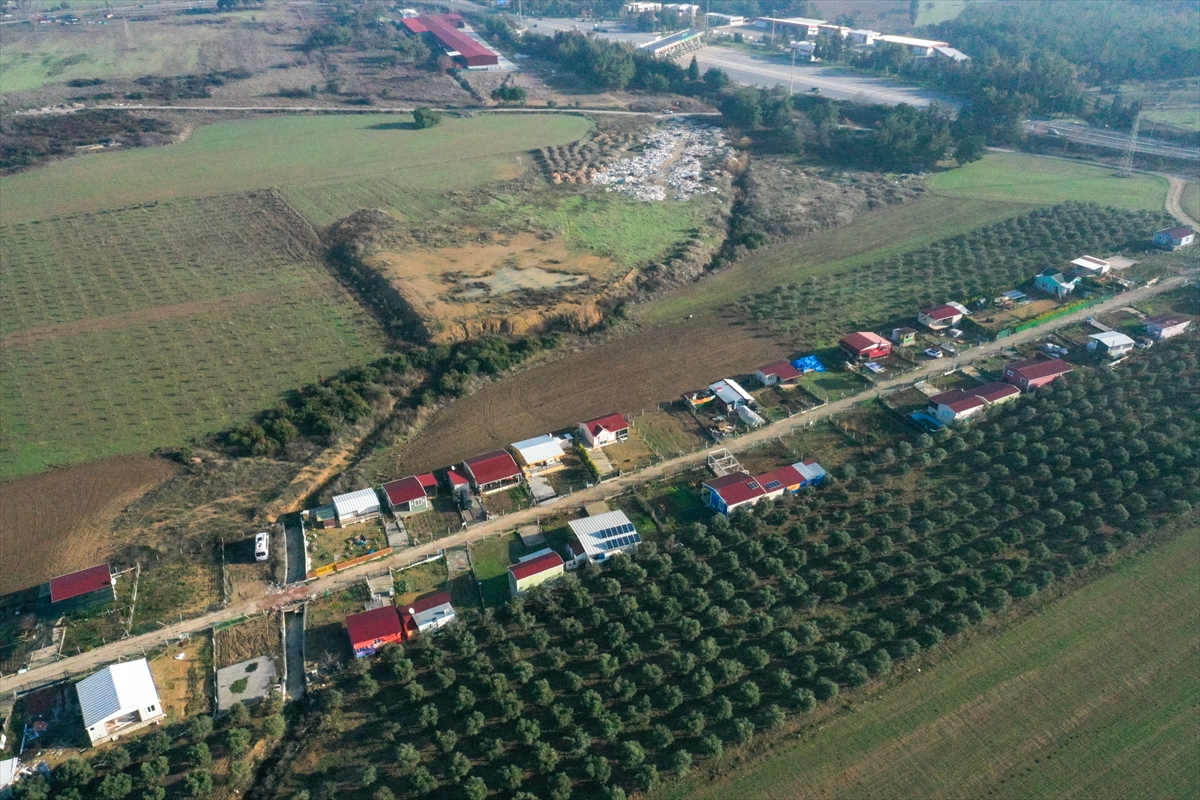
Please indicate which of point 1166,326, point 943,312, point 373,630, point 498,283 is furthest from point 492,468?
point 1166,326

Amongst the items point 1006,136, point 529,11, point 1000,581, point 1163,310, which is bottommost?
point 1000,581

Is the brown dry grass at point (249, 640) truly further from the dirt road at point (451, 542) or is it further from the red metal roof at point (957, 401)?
the red metal roof at point (957, 401)

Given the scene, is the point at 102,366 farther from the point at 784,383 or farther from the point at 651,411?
the point at 784,383

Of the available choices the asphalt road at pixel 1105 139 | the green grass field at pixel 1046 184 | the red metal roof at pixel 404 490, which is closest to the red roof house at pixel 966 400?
the red metal roof at pixel 404 490

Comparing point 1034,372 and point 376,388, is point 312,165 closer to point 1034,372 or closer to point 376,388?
point 376,388

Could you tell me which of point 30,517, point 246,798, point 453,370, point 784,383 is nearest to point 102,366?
point 30,517

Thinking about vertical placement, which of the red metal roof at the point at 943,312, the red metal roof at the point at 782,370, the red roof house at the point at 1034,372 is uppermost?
the red metal roof at the point at 943,312

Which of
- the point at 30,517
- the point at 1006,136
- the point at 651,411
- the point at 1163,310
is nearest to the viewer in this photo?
the point at 30,517
